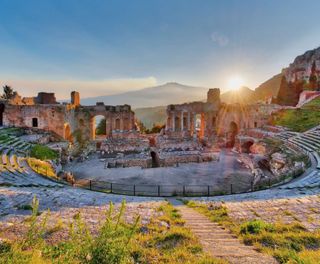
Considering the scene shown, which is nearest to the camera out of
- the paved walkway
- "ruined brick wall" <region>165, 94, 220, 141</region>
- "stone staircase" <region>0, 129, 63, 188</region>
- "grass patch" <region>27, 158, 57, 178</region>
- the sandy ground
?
the paved walkway

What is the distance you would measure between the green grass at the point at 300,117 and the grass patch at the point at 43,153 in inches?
1098

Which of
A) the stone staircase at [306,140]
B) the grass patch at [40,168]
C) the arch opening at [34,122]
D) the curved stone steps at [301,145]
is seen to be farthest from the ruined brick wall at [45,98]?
the curved stone steps at [301,145]

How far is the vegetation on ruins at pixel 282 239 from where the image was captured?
464cm

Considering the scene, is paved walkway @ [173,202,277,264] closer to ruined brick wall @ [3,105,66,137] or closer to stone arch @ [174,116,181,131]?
ruined brick wall @ [3,105,66,137]

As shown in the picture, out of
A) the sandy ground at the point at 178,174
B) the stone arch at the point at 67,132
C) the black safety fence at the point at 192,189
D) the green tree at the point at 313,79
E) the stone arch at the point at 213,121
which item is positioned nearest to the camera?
the black safety fence at the point at 192,189

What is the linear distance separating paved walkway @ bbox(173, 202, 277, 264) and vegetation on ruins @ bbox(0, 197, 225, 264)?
1.15 ft

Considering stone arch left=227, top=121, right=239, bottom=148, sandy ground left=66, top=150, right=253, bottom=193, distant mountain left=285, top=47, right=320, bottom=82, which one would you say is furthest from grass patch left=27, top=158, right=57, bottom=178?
distant mountain left=285, top=47, right=320, bottom=82

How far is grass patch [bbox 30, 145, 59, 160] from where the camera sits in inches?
845

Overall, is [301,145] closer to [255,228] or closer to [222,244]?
[255,228]

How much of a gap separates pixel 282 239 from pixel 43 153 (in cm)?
2160

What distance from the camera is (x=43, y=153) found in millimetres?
22172

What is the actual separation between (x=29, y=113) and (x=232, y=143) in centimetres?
3071

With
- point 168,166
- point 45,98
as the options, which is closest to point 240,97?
point 168,166

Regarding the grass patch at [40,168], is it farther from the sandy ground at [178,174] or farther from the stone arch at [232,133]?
the stone arch at [232,133]
